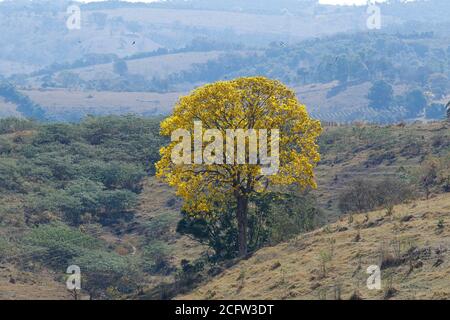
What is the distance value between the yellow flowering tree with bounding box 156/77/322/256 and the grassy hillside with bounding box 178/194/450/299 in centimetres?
255

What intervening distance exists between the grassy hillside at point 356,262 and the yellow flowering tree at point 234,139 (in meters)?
2.55

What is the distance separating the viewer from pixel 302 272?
2238cm

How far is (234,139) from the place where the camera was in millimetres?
27438

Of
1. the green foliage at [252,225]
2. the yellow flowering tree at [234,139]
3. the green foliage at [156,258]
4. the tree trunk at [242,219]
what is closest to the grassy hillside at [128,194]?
the green foliage at [156,258]

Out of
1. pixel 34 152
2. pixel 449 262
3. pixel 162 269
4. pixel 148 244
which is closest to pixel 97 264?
pixel 162 269

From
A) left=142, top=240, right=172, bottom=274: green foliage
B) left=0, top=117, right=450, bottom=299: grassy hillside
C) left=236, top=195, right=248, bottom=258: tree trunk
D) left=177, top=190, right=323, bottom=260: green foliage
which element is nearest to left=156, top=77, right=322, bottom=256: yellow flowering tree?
left=236, top=195, right=248, bottom=258: tree trunk

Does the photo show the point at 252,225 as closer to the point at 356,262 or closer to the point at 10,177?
the point at 356,262

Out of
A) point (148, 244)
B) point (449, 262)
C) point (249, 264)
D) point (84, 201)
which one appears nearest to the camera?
point (449, 262)

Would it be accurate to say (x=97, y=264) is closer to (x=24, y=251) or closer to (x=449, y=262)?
(x=24, y=251)

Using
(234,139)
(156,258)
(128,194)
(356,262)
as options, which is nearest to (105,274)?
(156,258)

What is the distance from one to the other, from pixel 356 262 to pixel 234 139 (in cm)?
743

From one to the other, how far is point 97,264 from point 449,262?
2302 centimetres

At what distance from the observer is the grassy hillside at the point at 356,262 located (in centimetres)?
1938

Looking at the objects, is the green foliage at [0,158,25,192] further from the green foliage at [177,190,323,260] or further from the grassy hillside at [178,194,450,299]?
the grassy hillside at [178,194,450,299]
